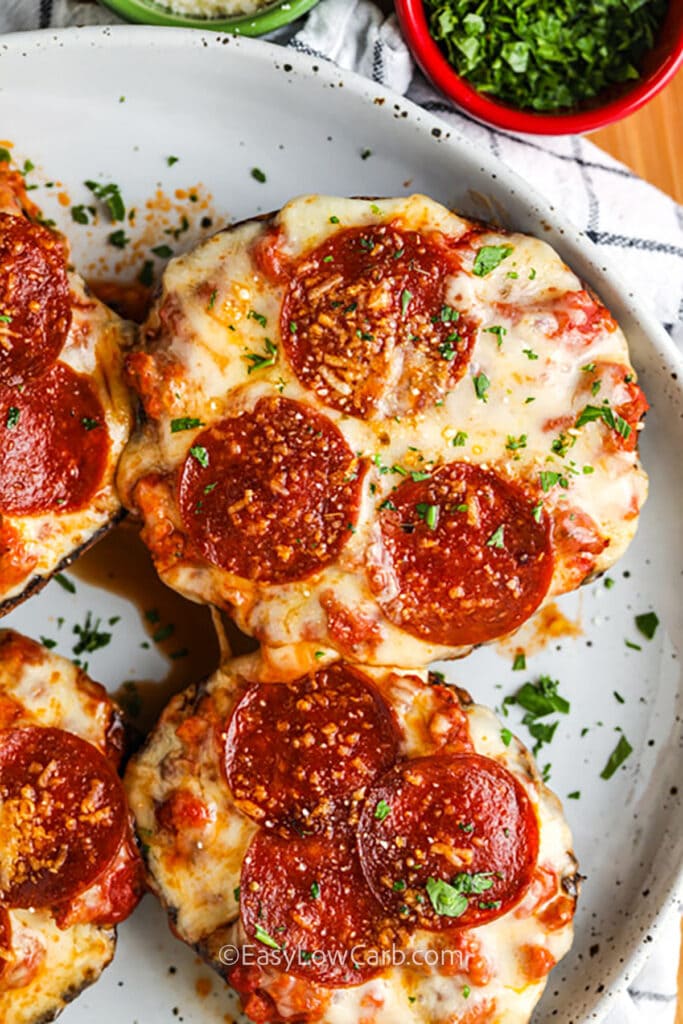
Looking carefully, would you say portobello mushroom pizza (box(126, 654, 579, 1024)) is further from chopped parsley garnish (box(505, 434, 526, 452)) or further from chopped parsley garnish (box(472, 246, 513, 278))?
chopped parsley garnish (box(472, 246, 513, 278))

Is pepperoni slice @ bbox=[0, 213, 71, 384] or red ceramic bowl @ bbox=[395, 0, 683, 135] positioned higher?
red ceramic bowl @ bbox=[395, 0, 683, 135]

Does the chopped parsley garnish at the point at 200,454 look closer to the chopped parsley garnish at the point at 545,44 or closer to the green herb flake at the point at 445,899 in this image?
the green herb flake at the point at 445,899

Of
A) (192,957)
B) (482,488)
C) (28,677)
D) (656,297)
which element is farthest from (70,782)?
(656,297)

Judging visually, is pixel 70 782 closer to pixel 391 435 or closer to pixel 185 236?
pixel 391 435

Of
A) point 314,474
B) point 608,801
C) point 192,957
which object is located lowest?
point 192,957

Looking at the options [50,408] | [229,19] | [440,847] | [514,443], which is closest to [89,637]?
[50,408]

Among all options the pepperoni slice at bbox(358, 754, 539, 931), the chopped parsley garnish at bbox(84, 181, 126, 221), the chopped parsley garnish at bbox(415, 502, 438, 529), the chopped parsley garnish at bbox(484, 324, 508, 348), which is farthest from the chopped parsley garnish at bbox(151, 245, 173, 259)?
the pepperoni slice at bbox(358, 754, 539, 931)

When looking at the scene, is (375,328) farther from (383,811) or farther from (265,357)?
(383,811)

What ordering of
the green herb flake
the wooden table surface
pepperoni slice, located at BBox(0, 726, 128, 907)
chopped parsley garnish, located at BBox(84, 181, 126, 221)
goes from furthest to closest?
the wooden table surface → chopped parsley garnish, located at BBox(84, 181, 126, 221) → pepperoni slice, located at BBox(0, 726, 128, 907) → the green herb flake
